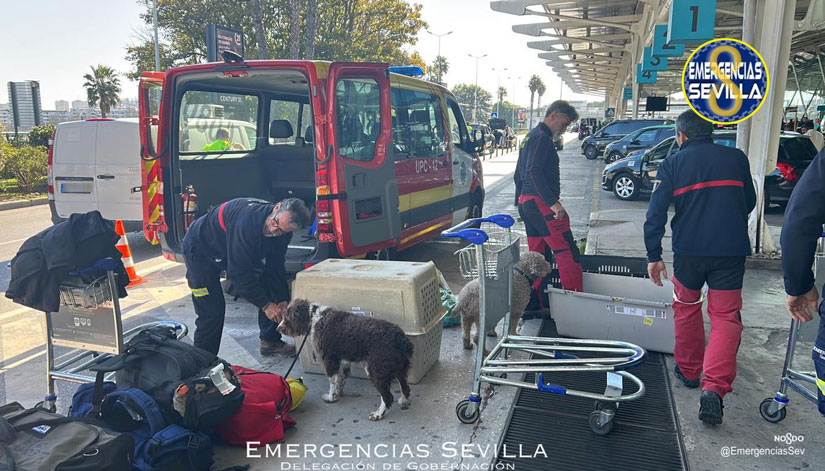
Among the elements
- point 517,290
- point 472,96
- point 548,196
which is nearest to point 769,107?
point 548,196

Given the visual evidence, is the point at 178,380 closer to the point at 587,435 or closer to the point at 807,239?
the point at 587,435

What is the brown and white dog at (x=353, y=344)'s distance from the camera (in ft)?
11.8

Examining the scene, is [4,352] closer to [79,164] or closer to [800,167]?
[79,164]

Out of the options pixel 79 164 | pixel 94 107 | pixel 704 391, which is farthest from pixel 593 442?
pixel 94 107

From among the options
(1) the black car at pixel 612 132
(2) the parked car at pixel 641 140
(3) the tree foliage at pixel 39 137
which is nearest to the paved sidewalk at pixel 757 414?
(2) the parked car at pixel 641 140

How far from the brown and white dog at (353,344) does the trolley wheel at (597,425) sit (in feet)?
3.72

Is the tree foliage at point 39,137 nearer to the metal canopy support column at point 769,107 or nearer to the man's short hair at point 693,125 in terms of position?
the metal canopy support column at point 769,107

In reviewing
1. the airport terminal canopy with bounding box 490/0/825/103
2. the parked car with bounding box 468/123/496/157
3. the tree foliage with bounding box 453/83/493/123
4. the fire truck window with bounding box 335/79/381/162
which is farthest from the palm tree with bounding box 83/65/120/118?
the tree foliage with bounding box 453/83/493/123

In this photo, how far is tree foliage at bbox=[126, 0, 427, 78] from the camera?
93.7 ft

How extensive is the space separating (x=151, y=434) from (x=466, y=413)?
1769mm

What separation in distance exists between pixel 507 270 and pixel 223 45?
11.2 meters

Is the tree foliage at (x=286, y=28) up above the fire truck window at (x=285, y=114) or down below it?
above

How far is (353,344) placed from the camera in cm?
369

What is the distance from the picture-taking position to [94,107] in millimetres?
46750
